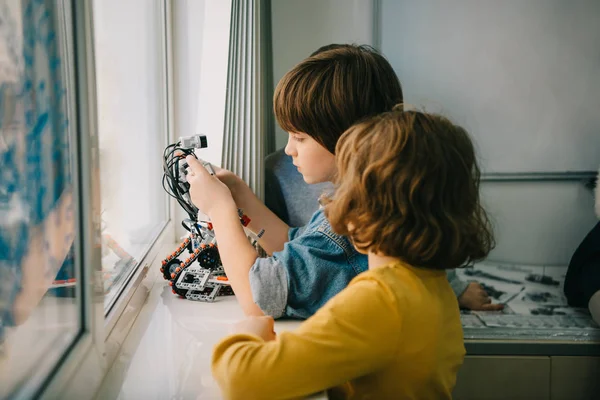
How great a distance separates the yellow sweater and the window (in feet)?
1.42

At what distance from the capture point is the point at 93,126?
0.77m

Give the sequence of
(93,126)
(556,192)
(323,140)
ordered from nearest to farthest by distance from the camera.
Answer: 1. (93,126)
2. (323,140)
3. (556,192)

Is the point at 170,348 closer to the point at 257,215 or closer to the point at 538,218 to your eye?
the point at 257,215

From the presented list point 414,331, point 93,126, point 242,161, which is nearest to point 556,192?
point 242,161

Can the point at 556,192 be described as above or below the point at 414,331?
below

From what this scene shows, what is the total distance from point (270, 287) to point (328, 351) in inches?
14.3

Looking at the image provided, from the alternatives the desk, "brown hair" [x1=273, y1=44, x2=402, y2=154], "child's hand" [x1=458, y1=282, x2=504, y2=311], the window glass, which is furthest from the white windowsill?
"child's hand" [x1=458, y1=282, x2=504, y2=311]

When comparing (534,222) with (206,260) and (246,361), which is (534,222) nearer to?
(206,260)

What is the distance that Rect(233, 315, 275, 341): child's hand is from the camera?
2.59 ft

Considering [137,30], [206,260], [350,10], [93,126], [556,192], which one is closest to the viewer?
[93,126]

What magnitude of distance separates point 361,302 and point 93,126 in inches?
16.9

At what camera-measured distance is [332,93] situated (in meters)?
1.03

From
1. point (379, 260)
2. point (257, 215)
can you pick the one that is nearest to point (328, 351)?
point (379, 260)

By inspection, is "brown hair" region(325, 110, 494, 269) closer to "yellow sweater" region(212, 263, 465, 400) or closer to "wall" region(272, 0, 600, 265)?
"yellow sweater" region(212, 263, 465, 400)
